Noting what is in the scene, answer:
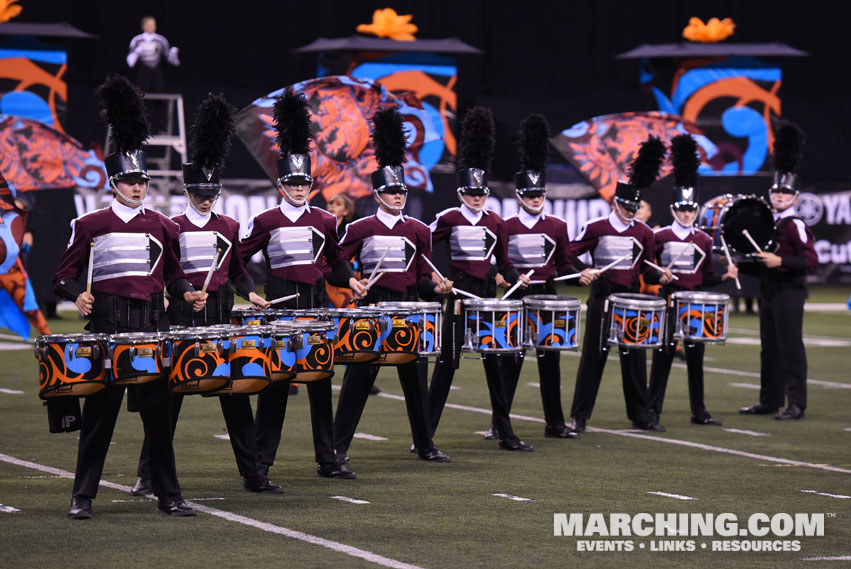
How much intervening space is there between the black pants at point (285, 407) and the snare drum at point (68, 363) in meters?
1.49

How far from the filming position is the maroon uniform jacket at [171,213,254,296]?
27.5 feet

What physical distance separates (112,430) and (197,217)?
153 centimetres

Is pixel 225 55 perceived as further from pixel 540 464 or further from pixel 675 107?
pixel 540 464

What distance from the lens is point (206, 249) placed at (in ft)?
27.5

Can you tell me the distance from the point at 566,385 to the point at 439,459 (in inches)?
175

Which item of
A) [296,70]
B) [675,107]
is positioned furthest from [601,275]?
[296,70]

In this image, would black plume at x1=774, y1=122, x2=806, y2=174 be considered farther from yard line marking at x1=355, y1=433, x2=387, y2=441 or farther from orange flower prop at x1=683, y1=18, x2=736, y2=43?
orange flower prop at x1=683, y1=18, x2=736, y2=43

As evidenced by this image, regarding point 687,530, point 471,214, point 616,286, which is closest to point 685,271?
point 616,286

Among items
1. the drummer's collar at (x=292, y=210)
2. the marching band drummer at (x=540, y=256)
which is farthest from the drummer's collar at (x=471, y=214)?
the drummer's collar at (x=292, y=210)

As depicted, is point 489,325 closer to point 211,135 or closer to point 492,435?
point 492,435

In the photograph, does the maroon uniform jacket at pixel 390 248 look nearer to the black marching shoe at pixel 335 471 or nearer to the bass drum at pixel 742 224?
the black marching shoe at pixel 335 471

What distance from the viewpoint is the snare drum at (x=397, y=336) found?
28.9 ft

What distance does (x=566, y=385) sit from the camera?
13609 millimetres

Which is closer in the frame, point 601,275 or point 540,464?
point 540,464
